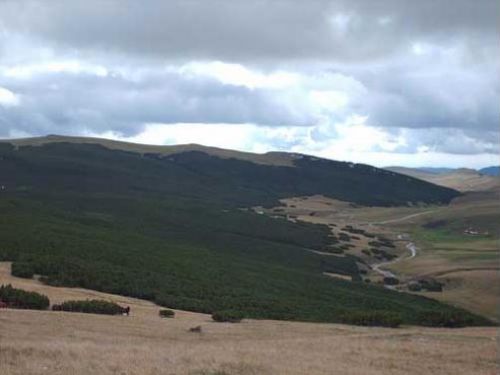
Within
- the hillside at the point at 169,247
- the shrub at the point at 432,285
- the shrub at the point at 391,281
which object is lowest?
the shrub at the point at 391,281

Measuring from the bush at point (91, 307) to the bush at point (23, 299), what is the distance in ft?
2.88

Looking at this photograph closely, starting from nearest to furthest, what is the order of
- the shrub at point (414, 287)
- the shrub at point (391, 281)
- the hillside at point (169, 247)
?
1. the hillside at point (169, 247)
2. the shrub at point (414, 287)
3. the shrub at point (391, 281)

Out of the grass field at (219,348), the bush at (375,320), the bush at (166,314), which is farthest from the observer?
the bush at (375,320)

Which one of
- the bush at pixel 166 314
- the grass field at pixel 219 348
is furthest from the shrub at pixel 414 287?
the bush at pixel 166 314

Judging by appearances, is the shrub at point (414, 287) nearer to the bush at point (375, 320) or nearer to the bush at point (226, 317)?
the bush at point (375, 320)

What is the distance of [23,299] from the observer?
29.4 metres

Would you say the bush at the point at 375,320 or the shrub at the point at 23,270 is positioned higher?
the shrub at the point at 23,270

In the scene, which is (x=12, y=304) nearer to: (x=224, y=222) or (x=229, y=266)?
(x=229, y=266)

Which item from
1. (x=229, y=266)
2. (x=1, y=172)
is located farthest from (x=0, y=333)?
(x=1, y=172)

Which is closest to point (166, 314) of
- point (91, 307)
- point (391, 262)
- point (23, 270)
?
point (91, 307)

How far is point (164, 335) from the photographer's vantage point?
25.6 meters

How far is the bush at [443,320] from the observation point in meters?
36.8

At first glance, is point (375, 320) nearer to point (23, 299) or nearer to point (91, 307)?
point (91, 307)

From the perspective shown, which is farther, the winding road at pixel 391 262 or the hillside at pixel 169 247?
the winding road at pixel 391 262
